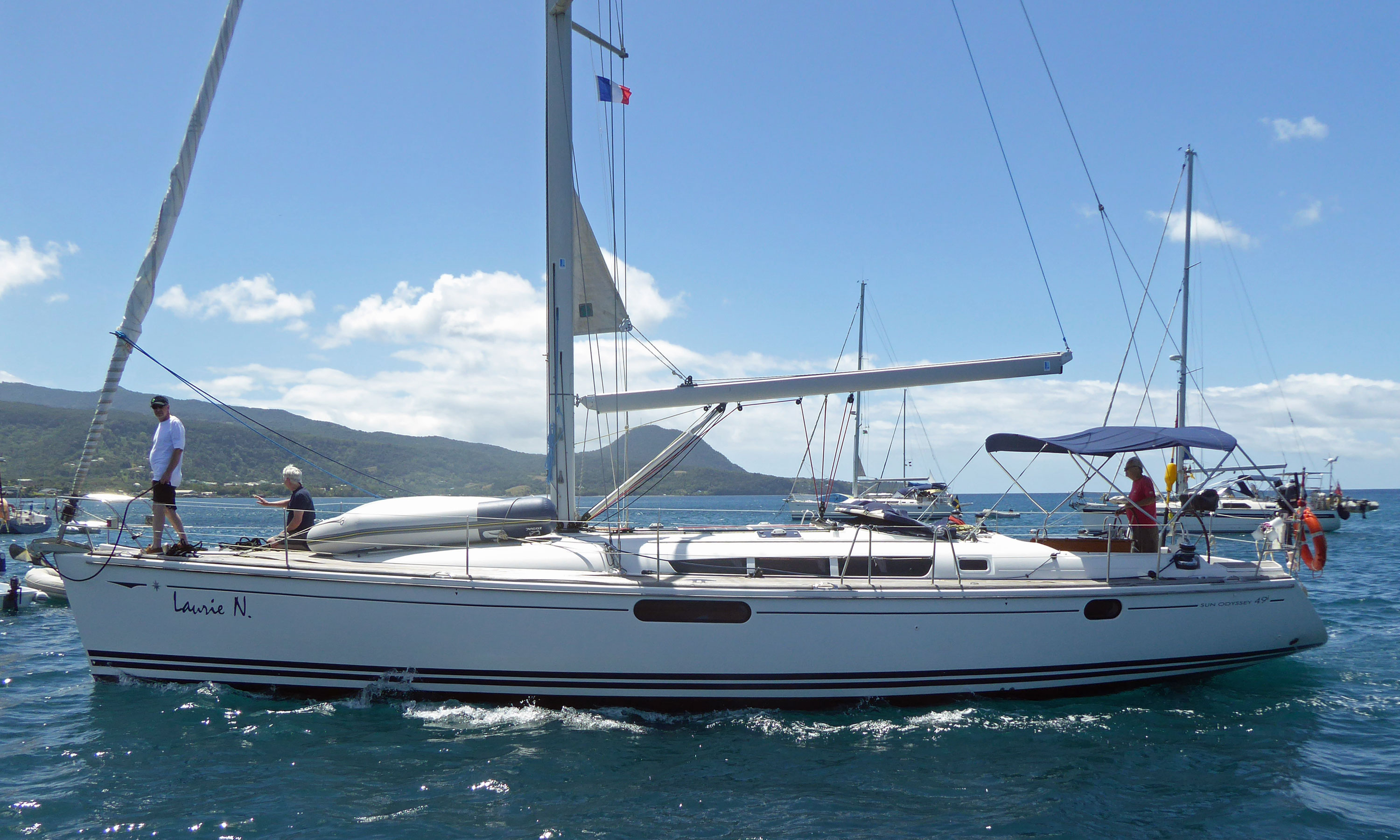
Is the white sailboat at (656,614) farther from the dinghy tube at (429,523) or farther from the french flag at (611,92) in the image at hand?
the french flag at (611,92)

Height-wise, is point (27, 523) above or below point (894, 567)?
below

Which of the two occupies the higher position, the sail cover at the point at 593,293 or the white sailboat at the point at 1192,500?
the sail cover at the point at 593,293

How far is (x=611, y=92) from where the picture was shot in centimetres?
1005

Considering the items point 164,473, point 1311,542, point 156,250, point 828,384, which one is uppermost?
point 156,250

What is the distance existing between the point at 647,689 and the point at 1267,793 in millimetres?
5101

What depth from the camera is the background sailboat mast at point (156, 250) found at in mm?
6941

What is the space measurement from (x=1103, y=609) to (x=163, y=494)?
925 centimetres

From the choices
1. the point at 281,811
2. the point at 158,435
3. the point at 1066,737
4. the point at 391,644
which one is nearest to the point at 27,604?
the point at 158,435

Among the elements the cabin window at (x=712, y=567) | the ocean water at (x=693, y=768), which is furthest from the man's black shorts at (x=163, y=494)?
the cabin window at (x=712, y=567)

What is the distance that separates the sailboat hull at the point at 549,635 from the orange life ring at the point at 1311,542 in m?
3.59

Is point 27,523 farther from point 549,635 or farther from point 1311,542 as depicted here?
point 1311,542

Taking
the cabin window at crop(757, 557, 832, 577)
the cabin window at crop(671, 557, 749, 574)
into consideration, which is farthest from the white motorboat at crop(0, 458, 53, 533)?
the cabin window at crop(757, 557, 832, 577)

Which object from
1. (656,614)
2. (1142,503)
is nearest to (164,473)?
(656,614)

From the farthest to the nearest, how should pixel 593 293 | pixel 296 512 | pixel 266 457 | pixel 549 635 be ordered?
pixel 266 457, pixel 593 293, pixel 296 512, pixel 549 635
